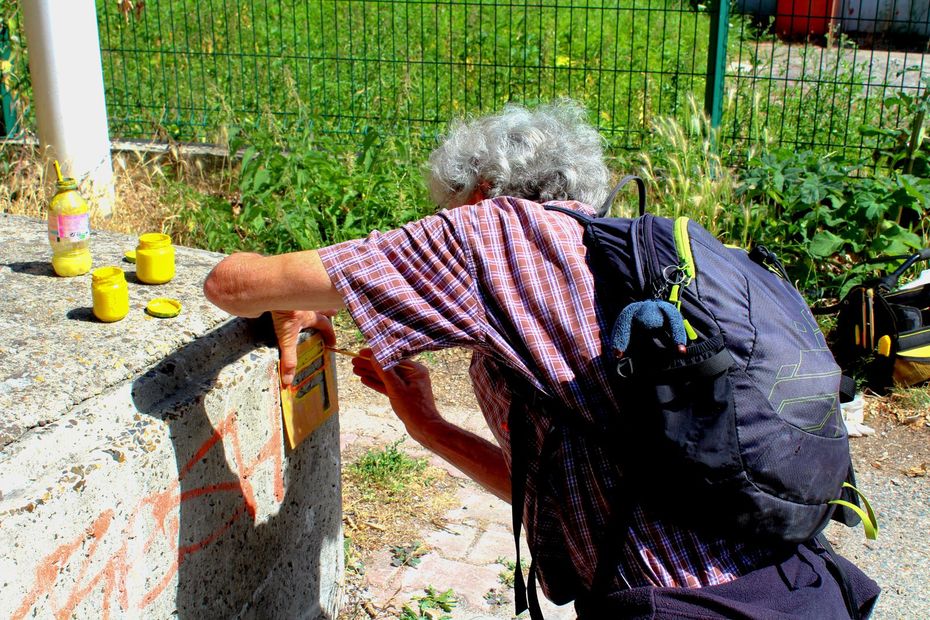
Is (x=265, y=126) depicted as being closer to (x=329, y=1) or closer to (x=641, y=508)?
(x=329, y=1)

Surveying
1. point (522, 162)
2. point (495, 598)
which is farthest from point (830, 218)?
point (522, 162)

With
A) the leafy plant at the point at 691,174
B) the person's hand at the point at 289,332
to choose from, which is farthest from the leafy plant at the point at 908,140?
the person's hand at the point at 289,332

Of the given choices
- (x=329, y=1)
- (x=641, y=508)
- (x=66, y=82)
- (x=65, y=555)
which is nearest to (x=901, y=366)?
(x=641, y=508)

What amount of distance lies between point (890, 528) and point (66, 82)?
14.3 feet

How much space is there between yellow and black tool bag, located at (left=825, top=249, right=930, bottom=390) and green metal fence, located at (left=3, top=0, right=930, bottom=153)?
4.33 ft

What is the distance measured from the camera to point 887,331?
4.36 metres

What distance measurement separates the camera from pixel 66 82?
507 cm

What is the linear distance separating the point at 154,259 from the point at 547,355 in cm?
120

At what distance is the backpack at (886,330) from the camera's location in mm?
4336

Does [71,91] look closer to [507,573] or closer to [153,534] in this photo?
[507,573]

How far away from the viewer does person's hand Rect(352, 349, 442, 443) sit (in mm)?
2492

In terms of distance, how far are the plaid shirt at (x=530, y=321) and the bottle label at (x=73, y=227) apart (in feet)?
3.05

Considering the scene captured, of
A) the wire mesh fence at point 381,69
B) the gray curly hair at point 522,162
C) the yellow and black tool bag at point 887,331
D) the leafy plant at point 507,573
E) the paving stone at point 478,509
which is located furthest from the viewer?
the wire mesh fence at point 381,69

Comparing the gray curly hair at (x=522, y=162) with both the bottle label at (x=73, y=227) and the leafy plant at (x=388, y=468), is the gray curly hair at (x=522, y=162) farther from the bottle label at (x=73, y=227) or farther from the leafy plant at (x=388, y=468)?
the leafy plant at (x=388, y=468)
